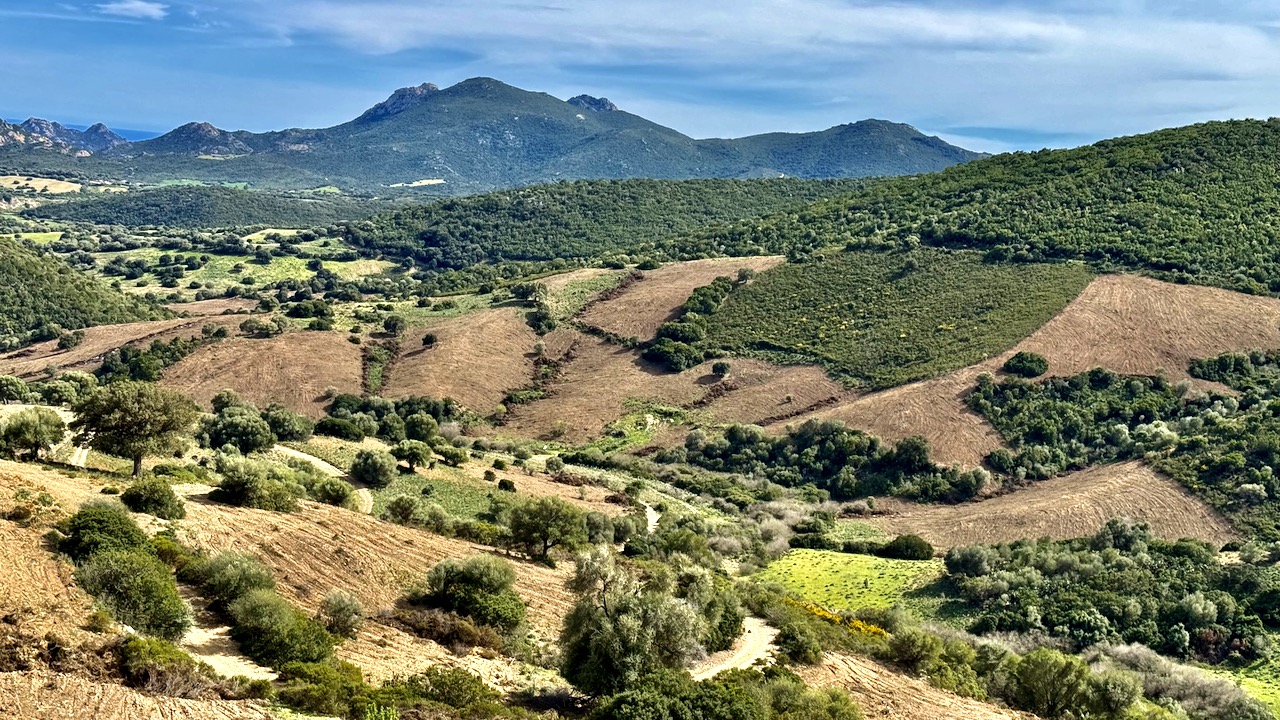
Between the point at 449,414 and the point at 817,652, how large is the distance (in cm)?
4238

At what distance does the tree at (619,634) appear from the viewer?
794 inches

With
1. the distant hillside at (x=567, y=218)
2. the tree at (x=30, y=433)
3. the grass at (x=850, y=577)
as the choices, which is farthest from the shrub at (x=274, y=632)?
the distant hillside at (x=567, y=218)

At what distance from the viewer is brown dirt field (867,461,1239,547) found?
44562mm

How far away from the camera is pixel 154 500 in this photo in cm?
2508

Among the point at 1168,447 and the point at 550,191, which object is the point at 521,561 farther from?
the point at 550,191

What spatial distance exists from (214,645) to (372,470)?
769 inches

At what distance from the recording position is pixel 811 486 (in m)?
55.2

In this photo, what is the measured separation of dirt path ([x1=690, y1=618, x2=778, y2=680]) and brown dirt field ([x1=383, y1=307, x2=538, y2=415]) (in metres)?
42.3

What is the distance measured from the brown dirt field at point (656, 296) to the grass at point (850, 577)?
37.0 m

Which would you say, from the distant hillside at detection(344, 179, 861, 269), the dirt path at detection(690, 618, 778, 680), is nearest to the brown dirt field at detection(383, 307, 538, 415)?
the dirt path at detection(690, 618, 778, 680)

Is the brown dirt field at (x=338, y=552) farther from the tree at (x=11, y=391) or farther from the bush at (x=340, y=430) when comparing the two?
the tree at (x=11, y=391)

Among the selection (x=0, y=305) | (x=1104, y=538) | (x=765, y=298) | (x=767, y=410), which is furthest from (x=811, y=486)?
(x=0, y=305)

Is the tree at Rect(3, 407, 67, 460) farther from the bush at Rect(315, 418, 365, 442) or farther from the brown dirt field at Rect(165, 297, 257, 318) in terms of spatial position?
A: the brown dirt field at Rect(165, 297, 257, 318)

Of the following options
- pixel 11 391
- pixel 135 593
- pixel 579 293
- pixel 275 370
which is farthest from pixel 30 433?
pixel 579 293
